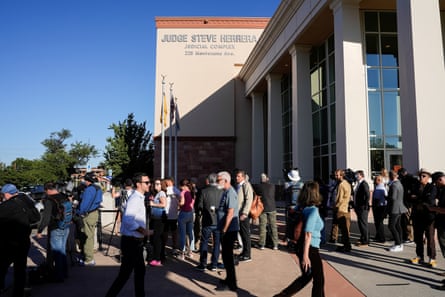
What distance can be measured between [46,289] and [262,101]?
2443 centimetres

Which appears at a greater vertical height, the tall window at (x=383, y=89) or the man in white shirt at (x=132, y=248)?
the tall window at (x=383, y=89)

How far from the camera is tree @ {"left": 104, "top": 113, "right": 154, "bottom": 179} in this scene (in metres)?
32.6

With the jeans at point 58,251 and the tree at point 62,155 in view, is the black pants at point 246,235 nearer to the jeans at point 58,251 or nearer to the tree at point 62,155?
the jeans at point 58,251

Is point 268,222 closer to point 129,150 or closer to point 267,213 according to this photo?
point 267,213

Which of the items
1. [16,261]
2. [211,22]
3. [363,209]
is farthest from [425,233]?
[211,22]

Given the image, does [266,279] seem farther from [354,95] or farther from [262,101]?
[262,101]

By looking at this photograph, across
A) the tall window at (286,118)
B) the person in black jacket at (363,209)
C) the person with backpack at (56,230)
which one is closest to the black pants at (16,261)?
the person with backpack at (56,230)

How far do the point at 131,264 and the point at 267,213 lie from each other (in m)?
4.77

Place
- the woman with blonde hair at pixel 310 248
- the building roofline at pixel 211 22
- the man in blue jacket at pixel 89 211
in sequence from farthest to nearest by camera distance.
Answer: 1. the building roofline at pixel 211 22
2. the man in blue jacket at pixel 89 211
3. the woman with blonde hair at pixel 310 248

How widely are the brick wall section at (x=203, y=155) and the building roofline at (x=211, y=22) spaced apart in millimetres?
10582

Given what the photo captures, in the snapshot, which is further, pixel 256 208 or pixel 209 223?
pixel 256 208

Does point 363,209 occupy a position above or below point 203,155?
below

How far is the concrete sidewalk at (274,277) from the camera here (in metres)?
5.44

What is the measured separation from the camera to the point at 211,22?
32.1 m
